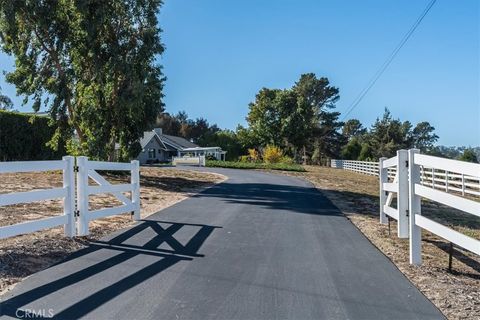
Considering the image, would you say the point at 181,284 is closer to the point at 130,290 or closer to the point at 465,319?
the point at 130,290

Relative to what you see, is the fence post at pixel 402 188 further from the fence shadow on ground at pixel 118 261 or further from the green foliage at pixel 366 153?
the green foliage at pixel 366 153

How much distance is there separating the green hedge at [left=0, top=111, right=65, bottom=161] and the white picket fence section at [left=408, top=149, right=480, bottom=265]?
76.2 feet

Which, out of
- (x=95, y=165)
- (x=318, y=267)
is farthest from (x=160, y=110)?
(x=318, y=267)

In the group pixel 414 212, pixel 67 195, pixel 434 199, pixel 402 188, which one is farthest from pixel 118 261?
pixel 402 188

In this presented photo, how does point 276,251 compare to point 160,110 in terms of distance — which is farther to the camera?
point 160,110

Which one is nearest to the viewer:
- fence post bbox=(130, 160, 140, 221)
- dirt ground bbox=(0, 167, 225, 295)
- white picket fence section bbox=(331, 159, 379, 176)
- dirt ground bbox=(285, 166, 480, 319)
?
dirt ground bbox=(285, 166, 480, 319)

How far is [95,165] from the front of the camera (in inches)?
344

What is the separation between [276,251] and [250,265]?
0.98m

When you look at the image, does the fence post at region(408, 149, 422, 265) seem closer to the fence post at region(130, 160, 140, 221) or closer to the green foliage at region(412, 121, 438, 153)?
the fence post at region(130, 160, 140, 221)

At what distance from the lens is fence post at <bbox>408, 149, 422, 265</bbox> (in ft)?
21.6

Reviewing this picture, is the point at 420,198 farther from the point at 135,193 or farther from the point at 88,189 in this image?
the point at 135,193

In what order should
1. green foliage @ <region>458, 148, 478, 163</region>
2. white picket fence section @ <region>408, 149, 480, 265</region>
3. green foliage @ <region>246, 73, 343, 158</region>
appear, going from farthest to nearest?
1. green foliage @ <region>246, 73, 343, 158</region>
2. green foliage @ <region>458, 148, 478, 163</region>
3. white picket fence section @ <region>408, 149, 480, 265</region>

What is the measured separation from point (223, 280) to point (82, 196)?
3.85 meters

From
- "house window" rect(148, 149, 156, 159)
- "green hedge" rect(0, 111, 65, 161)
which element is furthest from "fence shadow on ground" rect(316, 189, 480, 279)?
"house window" rect(148, 149, 156, 159)
